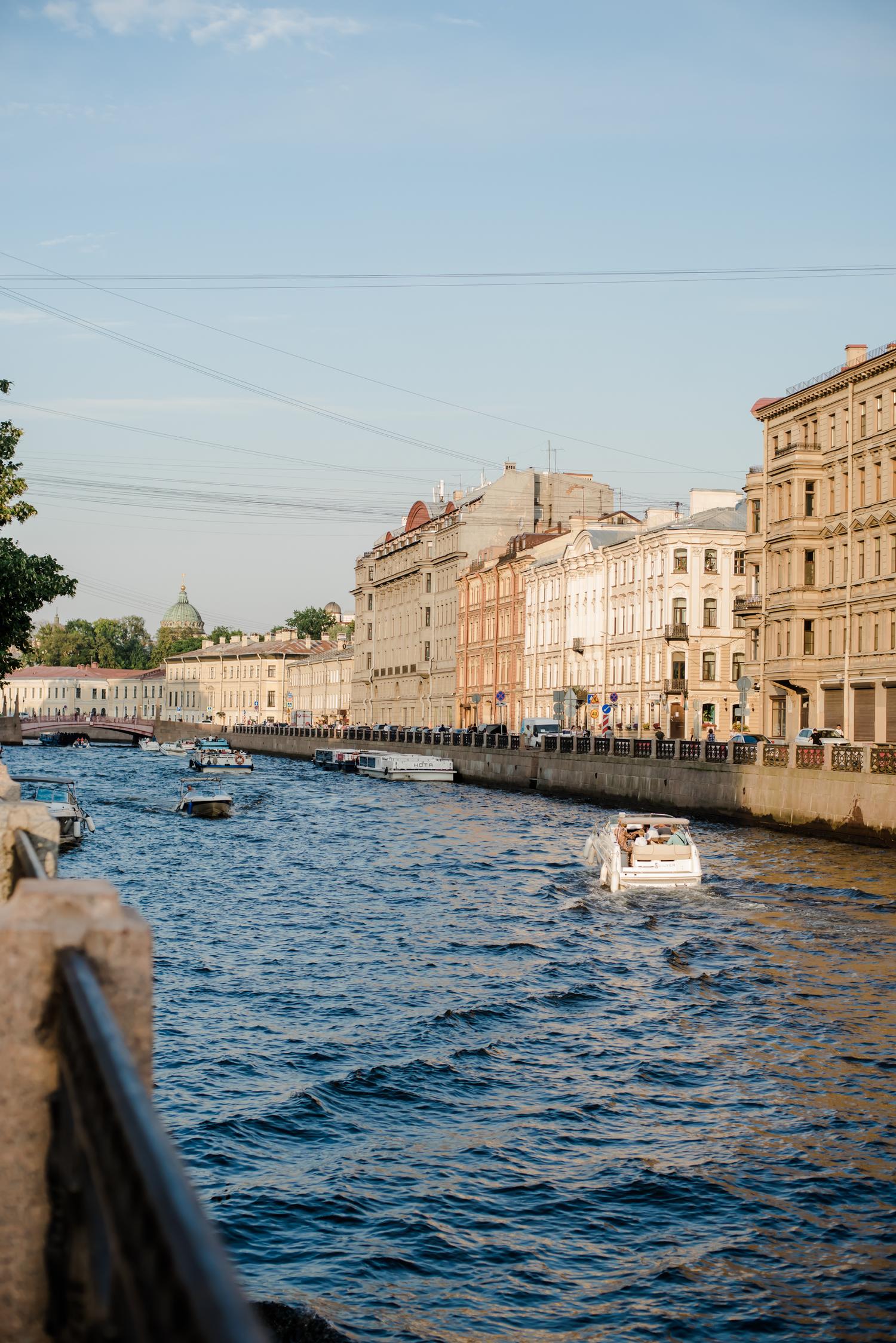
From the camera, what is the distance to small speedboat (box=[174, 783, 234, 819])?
180 feet

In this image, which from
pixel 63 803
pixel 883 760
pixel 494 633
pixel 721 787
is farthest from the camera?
pixel 494 633

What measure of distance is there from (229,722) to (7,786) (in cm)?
19107

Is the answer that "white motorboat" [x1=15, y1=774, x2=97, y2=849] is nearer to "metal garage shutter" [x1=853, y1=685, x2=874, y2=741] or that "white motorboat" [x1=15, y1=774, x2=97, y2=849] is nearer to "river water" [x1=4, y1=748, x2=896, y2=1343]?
"river water" [x1=4, y1=748, x2=896, y2=1343]

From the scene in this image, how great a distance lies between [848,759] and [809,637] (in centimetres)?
2164

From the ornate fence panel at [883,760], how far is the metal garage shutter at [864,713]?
17.2 m

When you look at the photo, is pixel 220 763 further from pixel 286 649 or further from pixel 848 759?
pixel 286 649

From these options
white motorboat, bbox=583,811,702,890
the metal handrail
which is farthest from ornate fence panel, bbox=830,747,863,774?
the metal handrail

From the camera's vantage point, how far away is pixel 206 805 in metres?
54.8

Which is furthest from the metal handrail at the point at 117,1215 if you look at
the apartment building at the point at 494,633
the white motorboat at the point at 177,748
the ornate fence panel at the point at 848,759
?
the white motorboat at the point at 177,748

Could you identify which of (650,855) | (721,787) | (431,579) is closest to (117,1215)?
(650,855)

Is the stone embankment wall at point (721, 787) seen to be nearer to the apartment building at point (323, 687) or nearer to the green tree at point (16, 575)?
the green tree at point (16, 575)

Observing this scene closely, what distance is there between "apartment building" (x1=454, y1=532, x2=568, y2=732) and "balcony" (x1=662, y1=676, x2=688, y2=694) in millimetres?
22551

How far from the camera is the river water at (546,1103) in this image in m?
9.98

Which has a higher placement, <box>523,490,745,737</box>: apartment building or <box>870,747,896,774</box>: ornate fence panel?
<box>523,490,745,737</box>: apartment building
